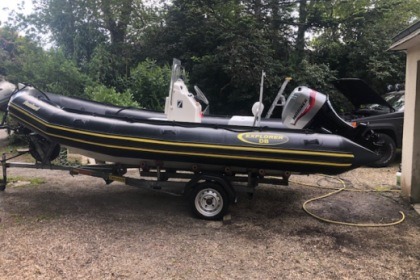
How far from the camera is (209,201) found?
511 centimetres

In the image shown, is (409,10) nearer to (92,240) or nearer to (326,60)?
(326,60)

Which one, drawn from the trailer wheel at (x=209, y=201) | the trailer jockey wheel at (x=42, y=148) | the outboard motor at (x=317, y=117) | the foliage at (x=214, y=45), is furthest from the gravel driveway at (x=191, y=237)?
the foliage at (x=214, y=45)

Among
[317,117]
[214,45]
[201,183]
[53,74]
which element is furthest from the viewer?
[214,45]

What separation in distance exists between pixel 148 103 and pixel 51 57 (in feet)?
11.3

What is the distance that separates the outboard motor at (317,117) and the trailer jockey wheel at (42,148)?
3560 millimetres

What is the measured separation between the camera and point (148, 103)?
11109 mm

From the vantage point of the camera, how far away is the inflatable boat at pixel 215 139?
4.86 meters

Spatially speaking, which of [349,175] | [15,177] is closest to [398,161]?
[349,175]

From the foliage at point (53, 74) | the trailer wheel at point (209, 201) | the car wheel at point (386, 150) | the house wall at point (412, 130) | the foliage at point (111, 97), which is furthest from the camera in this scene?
the foliage at point (53, 74)

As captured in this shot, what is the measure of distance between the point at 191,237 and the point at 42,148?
9.59 feet

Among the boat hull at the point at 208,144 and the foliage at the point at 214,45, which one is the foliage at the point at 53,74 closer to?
the foliage at the point at 214,45

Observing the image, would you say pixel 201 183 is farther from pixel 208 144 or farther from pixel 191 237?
pixel 191 237

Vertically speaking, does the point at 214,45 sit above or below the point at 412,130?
above

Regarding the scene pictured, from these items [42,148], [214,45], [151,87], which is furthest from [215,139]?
[214,45]
